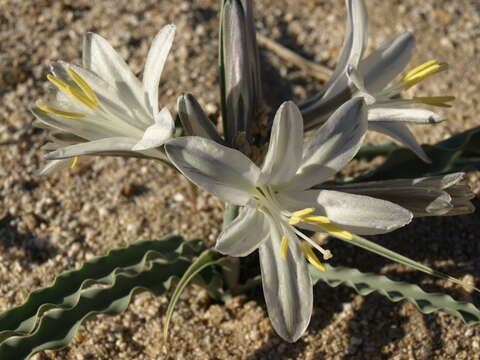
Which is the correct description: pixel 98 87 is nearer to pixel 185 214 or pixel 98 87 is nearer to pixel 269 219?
pixel 269 219

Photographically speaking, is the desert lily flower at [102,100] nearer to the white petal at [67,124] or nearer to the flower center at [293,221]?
the white petal at [67,124]

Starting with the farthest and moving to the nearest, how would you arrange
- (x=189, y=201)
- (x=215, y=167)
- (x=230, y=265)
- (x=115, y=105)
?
1. (x=189, y=201)
2. (x=230, y=265)
3. (x=115, y=105)
4. (x=215, y=167)

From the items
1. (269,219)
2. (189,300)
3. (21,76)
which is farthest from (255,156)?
(21,76)

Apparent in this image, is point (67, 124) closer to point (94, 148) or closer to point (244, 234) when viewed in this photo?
point (94, 148)

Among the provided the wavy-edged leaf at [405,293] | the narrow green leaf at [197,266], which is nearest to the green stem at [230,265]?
the narrow green leaf at [197,266]

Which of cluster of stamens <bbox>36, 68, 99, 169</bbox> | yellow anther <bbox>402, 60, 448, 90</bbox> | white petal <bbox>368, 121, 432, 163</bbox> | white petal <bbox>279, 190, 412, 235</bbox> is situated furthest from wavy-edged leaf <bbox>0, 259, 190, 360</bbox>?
yellow anther <bbox>402, 60, 448, 90</bbox>

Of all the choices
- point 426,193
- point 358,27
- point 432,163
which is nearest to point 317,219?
point 426,193
